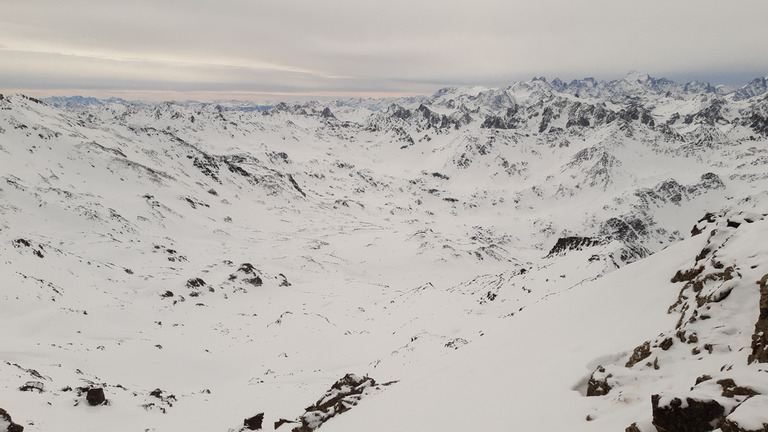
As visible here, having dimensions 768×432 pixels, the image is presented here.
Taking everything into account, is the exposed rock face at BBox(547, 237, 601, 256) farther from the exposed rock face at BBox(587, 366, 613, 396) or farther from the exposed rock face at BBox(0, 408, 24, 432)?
the exposed rock face at BBox(0, 408, 24, 432)

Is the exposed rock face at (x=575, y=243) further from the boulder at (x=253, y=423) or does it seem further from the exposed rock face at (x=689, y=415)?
the exposed rock face at (x=689, y=415)

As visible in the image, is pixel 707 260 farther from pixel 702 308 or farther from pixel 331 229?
pixel 331 229

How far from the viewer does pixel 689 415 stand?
264 inches

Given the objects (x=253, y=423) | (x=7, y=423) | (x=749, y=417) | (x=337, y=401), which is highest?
(x=749, y=417)

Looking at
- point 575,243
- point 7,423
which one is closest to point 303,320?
point 7,423

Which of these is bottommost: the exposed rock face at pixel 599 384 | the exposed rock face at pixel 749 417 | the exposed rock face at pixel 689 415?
the exposed rock face at pixel 599 384

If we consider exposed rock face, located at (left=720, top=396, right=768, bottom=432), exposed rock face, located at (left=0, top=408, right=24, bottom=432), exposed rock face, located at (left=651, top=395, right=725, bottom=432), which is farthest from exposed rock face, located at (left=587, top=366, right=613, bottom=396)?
exposed rock face, located at (left=0, top=408, right=24, bottom=432)

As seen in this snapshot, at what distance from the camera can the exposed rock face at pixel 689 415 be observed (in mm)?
6641

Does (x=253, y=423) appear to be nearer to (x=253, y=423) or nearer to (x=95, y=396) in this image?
(x=253, y=423)

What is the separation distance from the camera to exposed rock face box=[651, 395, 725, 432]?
6.64 m

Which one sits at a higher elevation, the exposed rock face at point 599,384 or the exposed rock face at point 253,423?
the exposed rock face at point 599,384

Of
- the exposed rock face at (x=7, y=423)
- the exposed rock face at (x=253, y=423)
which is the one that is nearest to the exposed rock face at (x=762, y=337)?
the exposed rock face at (x=253, y=423)

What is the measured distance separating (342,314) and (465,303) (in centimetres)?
1887

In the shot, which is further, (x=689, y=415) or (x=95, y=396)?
(x=95, y=396)
